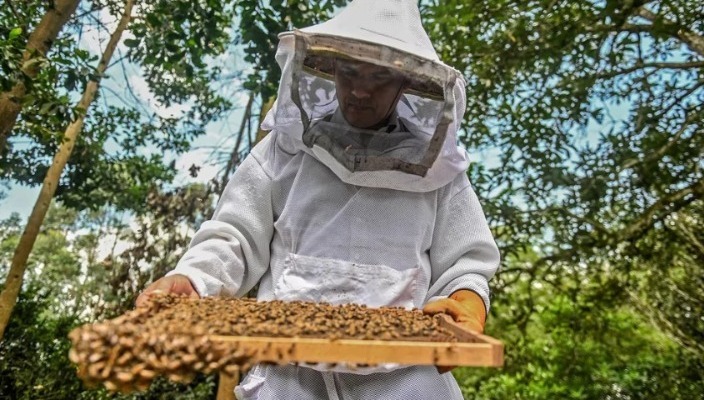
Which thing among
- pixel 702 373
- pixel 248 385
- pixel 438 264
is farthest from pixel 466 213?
pixel 702 373

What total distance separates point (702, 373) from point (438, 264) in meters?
6.35

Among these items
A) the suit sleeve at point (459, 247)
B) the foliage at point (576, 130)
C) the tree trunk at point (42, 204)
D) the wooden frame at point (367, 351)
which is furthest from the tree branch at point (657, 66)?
the tree trunk at point (42, 204)

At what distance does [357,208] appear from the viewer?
1.68 m

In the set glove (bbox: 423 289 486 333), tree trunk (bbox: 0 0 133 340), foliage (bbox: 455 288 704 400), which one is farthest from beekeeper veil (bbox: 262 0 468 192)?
foliage (bbox: 455 288 704 400)

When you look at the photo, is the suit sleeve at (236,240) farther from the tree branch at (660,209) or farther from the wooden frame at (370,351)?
the tree branch at (660,209)

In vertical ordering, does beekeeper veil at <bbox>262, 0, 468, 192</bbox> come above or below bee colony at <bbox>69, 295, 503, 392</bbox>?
above

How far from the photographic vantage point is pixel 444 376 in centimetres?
161

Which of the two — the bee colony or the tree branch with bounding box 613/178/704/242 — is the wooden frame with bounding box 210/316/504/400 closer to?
the bee colony

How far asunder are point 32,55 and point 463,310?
2.85 metres

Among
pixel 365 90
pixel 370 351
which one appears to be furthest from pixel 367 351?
pixel 365 90

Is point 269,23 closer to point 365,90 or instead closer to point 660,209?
point 365,90

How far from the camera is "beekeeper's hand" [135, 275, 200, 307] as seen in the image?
1.42m

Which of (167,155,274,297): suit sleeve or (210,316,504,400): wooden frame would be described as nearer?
(210,316,504,400): wooden frame

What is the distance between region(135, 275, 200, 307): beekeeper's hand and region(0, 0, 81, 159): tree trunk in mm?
1897
